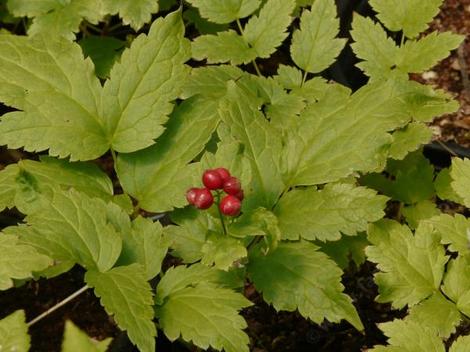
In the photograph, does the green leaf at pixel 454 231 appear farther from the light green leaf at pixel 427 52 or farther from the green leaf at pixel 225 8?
the green leaf at pixel 225 8

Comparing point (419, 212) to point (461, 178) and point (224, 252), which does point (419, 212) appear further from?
point (224, 252)

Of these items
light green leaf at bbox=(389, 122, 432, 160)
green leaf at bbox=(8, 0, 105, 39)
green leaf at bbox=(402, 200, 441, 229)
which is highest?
green leaf at bbox=(8, 0, 105, 39)

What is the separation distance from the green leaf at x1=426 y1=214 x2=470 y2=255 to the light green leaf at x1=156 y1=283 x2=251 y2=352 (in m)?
0.65

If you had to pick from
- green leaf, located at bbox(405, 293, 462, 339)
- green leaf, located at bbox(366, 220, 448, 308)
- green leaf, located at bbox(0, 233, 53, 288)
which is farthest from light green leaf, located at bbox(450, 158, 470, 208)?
green leaf, located at bbox(0, 233, 53, 288)

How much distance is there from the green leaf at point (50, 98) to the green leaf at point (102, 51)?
0.89m

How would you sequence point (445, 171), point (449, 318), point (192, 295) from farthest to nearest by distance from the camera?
point (445, 171) < point (449, 318) < point (192, 295)

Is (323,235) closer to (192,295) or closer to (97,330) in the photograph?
(192,295)

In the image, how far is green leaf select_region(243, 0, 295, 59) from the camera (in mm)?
2285

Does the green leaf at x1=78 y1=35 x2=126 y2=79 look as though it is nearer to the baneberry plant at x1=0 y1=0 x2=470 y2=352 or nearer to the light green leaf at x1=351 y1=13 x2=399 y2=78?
the baneberry plant at x1=0 y1=0 x2=470 y2=352

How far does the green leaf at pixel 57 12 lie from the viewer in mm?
2492

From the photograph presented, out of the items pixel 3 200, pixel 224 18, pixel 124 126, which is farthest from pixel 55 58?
pixel 224 18

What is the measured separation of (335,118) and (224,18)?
658mm

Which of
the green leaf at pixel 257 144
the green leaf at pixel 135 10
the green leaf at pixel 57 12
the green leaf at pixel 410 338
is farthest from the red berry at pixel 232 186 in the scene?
the green leaf at pixel 57 12

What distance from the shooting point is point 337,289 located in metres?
1.69
